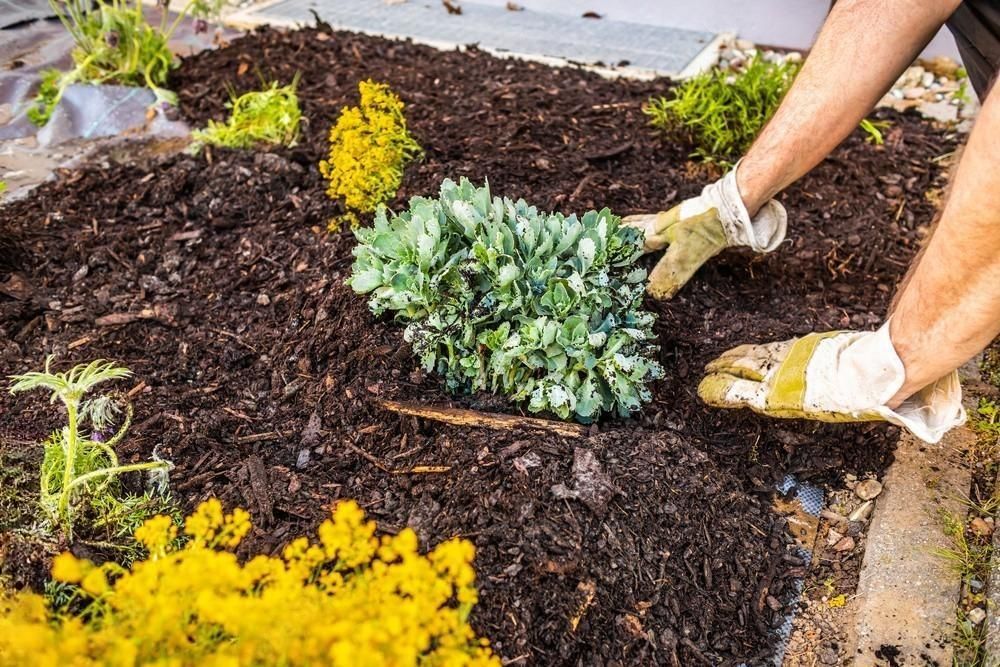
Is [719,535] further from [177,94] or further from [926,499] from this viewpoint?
[177,94]

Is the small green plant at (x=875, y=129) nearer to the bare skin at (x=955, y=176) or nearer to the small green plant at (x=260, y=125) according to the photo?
the bare skin at (x=955, y=176)

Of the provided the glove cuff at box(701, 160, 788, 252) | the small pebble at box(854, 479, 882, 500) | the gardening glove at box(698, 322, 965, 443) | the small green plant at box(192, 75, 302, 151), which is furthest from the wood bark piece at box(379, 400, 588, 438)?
the small green plant at box(192, 75, 302, 151)

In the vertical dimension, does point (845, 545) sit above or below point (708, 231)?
below

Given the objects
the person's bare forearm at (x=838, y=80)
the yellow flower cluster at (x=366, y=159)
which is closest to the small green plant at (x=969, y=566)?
the person's bare forearm at (x=838, y=80)

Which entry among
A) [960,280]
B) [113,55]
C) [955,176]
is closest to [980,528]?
[960,280]

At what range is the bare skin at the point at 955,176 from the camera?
188 centimetres

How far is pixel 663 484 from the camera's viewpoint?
217cm

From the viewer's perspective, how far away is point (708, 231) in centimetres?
280

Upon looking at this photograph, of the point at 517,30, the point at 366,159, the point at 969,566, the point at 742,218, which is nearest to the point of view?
the point at 969,566

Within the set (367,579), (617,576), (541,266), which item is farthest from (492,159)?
(367,579)

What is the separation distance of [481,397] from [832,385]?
0.99 metres

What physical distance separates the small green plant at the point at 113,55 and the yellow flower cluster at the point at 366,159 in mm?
1314

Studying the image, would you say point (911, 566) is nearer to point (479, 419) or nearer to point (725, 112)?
point (479, 419)

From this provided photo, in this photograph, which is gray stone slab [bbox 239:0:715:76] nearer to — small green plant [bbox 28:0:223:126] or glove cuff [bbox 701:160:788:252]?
small green plant [bbox 28:0:223:126]
